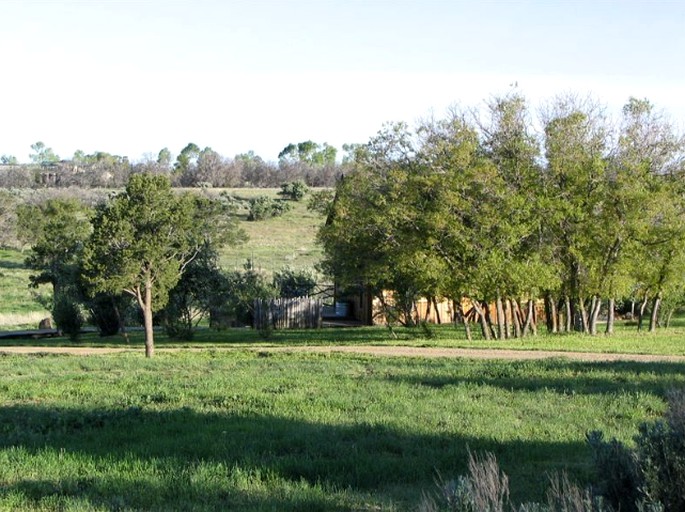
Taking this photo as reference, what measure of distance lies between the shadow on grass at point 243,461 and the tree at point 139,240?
14.8 meters

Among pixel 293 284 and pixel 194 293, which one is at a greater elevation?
pixel 293 284

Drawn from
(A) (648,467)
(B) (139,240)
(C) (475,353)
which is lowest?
(C) (475,353)

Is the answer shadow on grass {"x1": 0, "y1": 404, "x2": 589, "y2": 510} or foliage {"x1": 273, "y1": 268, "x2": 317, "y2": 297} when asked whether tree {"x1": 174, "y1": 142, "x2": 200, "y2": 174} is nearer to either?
foliage {"x1": 273, "y1": 268, "x2": 317, "y2": 297}

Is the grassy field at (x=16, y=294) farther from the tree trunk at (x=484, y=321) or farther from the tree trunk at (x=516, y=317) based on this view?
the tree trunk at (x=516, y=317)

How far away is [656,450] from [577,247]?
28304mm

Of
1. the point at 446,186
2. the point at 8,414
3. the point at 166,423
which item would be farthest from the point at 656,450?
the point at 446,186

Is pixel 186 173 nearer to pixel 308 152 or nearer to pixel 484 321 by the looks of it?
pixel 308 152

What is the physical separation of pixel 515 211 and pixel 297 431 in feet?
72.0

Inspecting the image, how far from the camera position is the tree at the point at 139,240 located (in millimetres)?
25672

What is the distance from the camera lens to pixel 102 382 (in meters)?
15.8

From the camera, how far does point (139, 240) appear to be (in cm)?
2600

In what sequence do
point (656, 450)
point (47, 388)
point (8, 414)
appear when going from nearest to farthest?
1. point (656, 450)
2. point (8, 414)
3. point (47, 388)

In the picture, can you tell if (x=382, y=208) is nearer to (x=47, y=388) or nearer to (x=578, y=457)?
(x=47, y=388)

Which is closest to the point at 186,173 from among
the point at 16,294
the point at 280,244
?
the point at 280,244
